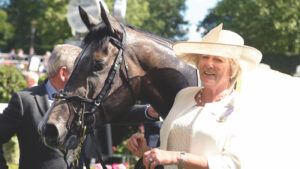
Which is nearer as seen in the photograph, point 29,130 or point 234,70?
point 234,70

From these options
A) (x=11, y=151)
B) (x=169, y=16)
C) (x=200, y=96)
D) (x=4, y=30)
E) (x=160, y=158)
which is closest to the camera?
(x=160, y=158)

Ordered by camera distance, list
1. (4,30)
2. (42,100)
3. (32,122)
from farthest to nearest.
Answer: (4,30) → (42,100) → (32,122)

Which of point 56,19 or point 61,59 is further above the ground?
point 61,59

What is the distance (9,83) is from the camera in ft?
45.9

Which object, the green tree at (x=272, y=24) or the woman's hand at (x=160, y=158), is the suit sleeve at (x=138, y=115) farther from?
the green tree at (x=272, y=24)

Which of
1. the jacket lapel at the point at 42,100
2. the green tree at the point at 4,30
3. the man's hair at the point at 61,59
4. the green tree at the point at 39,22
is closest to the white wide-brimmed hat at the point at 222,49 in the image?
the man's hair at the point at 61,59

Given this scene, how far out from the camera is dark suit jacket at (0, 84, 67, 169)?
417 centimetres

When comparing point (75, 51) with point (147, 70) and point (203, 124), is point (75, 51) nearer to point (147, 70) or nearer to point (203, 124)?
point (147, 70)

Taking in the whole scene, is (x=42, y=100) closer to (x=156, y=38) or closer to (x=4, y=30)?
(x=156, y=38)

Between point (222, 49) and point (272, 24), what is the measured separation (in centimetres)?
3052

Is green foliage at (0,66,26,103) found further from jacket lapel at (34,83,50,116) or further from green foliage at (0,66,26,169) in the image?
jacket lapel at (34,83,50,116)

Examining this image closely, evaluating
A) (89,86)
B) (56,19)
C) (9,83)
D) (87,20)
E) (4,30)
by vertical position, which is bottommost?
(4,30)

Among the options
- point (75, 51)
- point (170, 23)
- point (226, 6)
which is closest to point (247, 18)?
point (226, 6)

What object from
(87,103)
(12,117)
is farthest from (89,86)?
→ (12,117)
